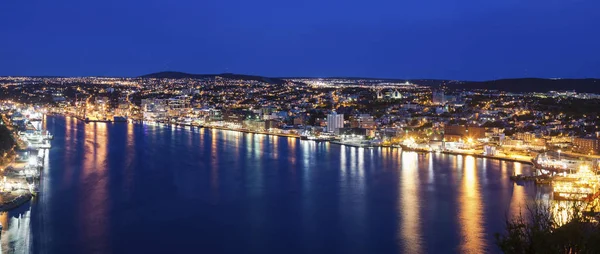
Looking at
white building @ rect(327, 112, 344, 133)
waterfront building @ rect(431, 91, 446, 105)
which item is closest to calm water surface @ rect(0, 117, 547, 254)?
white building @ rect(327, 112, 344, 133)

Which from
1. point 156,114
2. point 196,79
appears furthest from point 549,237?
point 196,79

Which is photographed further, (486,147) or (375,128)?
(375,128)

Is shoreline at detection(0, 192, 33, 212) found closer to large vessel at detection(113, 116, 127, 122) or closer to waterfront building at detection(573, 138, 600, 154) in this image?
waterfront building at detection(573, 138, 600, 154)

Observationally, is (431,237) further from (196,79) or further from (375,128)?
(196,79)

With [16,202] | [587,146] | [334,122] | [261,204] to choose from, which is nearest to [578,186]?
[261,204]

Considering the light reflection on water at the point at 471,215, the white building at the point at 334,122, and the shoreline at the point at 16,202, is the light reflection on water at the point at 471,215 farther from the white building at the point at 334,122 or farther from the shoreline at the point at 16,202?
the white building at the point at 334,122

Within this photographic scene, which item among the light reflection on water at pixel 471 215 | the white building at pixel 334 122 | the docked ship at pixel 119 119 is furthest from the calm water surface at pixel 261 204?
the docked ship at pixel 119 119

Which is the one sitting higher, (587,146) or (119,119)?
(119,119)

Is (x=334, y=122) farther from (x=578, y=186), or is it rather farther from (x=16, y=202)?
(x=16, y=202)
